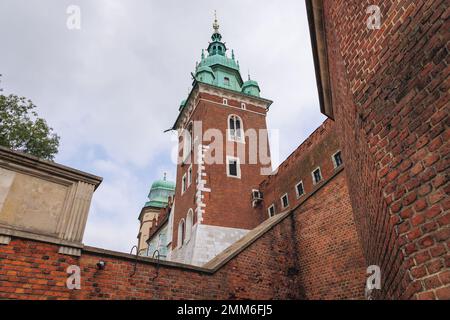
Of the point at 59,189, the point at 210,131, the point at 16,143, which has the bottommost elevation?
the point at 59,189

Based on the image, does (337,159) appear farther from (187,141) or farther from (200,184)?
(187,141)

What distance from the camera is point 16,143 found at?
14867 millimetres

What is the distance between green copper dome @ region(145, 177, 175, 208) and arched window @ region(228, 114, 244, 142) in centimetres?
2696

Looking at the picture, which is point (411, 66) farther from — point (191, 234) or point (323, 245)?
point (191, 234)

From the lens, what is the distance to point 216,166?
71.3ft

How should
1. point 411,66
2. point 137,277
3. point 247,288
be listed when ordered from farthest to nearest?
point 247,288, point 137,277, point 411,66

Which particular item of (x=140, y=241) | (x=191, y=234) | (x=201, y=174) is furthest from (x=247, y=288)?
(x=140, y=241)

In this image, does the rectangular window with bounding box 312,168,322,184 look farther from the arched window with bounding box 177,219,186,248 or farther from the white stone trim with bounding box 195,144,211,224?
the arched window with bounding box 177,219,186,248

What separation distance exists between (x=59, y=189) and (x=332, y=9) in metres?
5.96

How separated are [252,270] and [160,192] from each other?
43076mm

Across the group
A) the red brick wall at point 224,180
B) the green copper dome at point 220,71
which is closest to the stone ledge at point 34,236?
the red brick wall at point 224,180

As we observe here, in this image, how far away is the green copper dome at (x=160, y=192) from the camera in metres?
47.9

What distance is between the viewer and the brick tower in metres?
19.3

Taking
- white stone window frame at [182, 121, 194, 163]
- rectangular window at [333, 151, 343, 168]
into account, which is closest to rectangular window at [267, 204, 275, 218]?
rectangular window at [333, 151, 343, 168]
